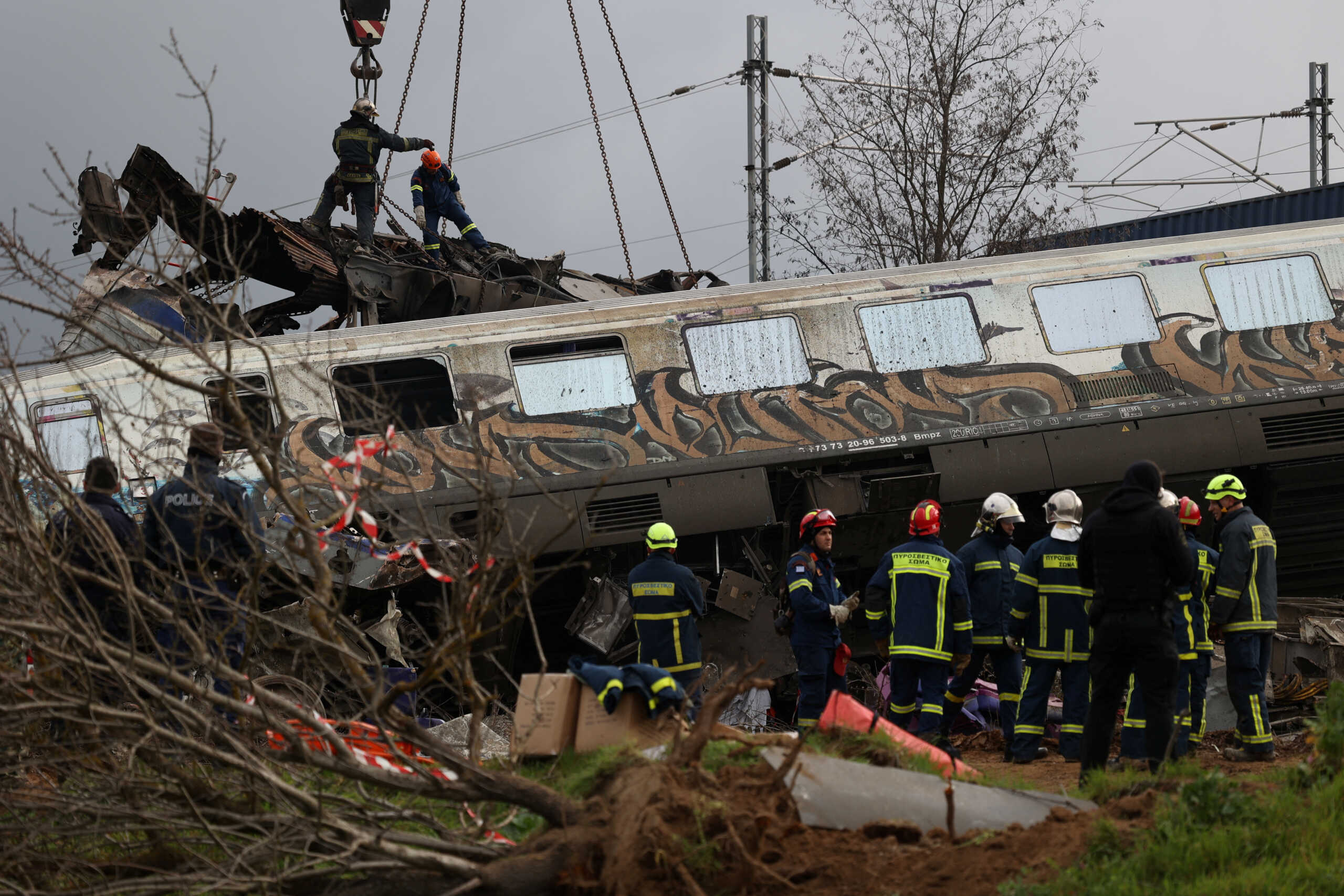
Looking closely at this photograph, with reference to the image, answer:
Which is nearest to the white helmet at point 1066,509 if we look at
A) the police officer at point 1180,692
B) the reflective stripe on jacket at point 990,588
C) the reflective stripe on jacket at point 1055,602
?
the reflective stripe on jacket at point 1055,602

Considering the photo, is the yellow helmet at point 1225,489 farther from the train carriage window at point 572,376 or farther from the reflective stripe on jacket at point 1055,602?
the train carriage window at point 572,376

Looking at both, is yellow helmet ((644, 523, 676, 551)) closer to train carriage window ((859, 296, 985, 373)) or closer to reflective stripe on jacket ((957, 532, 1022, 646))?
reflective stripe on jacket ((957, 532, 1022, 646))

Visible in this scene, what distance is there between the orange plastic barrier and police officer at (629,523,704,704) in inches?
87.2

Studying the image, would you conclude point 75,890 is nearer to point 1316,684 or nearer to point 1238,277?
point 1316,684

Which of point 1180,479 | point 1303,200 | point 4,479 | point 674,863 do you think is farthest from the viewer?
point 1303,200

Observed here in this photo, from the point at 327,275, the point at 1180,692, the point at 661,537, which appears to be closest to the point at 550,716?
the point at 661,537

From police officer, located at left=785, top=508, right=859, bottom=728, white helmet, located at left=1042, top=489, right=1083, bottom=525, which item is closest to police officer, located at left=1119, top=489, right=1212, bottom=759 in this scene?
white helmet, located at left=1042, top=489, right=1083, bottom=525

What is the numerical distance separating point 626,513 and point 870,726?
4008 mm

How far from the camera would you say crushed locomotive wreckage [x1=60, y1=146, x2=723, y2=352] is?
10.6 metres

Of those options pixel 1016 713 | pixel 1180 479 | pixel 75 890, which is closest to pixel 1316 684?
pixel 1180 479

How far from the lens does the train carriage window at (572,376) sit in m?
9.96

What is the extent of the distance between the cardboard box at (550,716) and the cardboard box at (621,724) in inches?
2.9

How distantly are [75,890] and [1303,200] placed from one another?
2381 centimetres

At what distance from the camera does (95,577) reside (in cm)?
472
